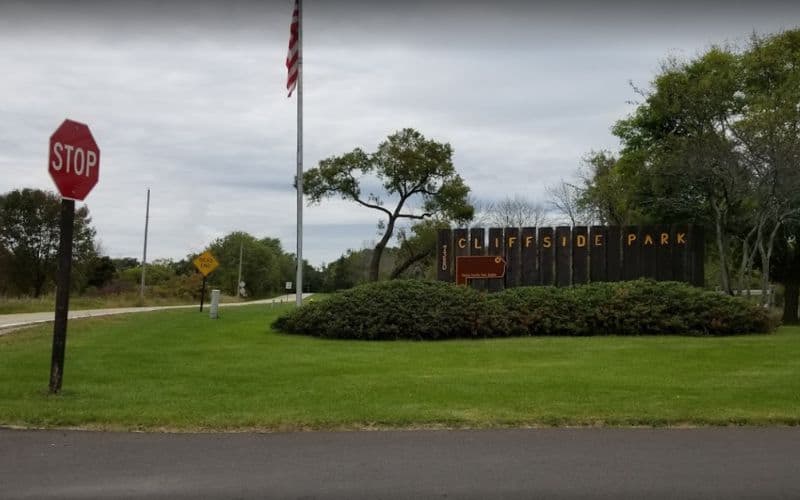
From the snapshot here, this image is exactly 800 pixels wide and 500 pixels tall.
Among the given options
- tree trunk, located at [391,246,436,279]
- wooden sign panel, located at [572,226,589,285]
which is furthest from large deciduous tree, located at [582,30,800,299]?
tree trunk, located at [391,246,436,279]

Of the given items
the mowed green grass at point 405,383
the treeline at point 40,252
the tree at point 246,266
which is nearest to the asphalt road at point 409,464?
the mowed green grass at point 405,383

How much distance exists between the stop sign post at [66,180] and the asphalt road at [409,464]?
2.35 metres

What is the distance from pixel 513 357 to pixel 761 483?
845 cm

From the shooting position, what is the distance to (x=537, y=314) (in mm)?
19000

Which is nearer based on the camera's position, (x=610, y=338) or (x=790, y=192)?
(x=610, y=338)

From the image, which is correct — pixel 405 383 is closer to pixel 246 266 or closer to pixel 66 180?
pixel 66 180

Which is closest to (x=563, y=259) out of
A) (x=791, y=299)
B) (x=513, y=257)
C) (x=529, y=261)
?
(x=529, y=261)

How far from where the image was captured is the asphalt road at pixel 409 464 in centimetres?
603

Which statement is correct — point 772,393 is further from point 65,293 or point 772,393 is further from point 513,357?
point 65,293

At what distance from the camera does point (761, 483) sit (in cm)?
622

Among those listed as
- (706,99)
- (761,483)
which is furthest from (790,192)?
(761,483)

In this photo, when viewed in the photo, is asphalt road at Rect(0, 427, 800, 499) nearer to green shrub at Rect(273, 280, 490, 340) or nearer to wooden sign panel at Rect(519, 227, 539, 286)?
green shrub at Rect(273, 280, 490, 340)

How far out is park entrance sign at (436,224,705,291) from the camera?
2372 cm

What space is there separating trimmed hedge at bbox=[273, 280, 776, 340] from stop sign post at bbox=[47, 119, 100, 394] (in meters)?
9.11
